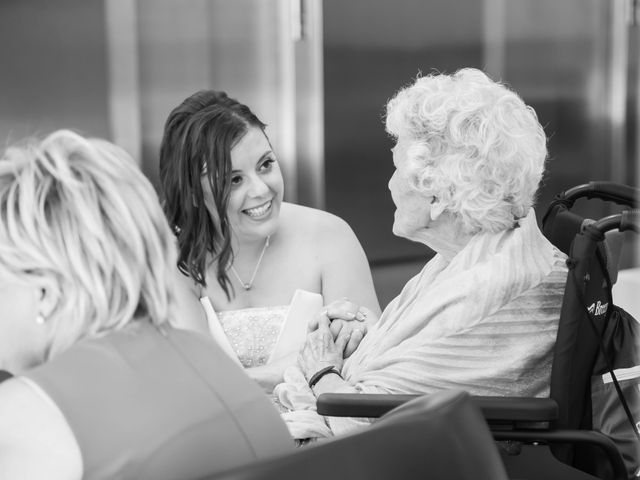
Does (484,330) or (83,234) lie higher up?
(83,234)

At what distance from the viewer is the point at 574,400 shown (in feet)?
6.11

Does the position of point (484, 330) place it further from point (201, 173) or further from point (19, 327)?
point (19, 327)

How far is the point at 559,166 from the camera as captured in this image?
16.5 feet

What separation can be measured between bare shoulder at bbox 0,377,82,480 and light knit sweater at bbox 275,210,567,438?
1096mm

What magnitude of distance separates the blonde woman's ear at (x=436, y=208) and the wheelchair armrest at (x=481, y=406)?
43 centimetres

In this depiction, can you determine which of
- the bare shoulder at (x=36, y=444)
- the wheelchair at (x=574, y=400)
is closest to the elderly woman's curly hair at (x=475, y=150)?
the wheelchair at (x=574, y=400)

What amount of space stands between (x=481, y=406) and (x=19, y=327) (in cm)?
94

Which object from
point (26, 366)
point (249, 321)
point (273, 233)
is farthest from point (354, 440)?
point (273, 233)

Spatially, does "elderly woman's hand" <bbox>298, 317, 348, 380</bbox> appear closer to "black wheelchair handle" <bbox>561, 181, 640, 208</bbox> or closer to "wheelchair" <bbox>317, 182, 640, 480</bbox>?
"wheelchair" <bbox>317, 182, 640, 480</bbox>

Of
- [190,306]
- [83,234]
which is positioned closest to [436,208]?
[190,306]

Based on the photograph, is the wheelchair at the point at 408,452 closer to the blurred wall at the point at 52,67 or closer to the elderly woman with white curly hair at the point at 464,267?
the elderly woman with white curly hair at the point at 464,267

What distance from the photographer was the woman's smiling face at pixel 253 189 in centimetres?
255

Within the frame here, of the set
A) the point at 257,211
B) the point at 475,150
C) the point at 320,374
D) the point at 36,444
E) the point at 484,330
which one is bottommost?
the point at 320,374

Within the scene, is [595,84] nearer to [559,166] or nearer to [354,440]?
[559,166]
